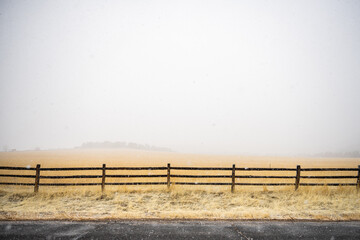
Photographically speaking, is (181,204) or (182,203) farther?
(182,203)

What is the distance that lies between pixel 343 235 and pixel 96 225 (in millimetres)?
6951

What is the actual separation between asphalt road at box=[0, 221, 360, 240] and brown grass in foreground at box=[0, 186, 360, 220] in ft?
1.73

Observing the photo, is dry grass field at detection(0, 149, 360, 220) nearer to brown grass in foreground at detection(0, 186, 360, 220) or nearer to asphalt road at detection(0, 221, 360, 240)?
brown grass in foreground at detection(0, 186, 360, 220)

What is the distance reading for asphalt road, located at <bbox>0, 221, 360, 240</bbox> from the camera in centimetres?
519

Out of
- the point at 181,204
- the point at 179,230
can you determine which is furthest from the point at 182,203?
the point at 179,230

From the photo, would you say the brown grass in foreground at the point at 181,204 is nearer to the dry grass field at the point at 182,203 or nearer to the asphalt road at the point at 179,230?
the dry grass field at the point at 182,203

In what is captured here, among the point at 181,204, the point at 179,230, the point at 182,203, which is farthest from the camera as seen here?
the point at 182,203

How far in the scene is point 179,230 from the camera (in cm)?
559

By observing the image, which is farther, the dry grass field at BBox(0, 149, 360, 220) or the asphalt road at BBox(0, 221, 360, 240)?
the dry grass field at BBox(0, 149, 360, 220)

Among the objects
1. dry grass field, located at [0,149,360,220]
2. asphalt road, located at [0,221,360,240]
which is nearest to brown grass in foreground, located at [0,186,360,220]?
dry grass field, located at [0,149,360,220]

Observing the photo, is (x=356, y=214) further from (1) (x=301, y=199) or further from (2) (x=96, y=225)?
(2) (x=96, y=225)

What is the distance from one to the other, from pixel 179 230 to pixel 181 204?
306cm

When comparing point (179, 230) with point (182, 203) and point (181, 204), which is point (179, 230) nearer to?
point (181, 204)

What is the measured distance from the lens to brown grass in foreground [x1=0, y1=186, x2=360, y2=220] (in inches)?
269
